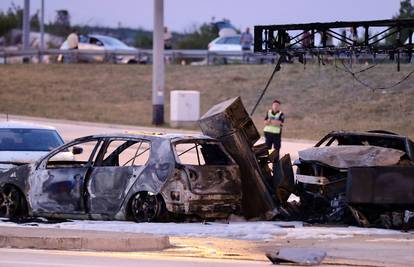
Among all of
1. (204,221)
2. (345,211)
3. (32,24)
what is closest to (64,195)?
(204,221)

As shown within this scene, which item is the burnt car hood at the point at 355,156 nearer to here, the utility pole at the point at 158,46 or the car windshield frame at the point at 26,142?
the car windshield frame at the point at 26,142

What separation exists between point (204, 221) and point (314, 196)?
5.81ft

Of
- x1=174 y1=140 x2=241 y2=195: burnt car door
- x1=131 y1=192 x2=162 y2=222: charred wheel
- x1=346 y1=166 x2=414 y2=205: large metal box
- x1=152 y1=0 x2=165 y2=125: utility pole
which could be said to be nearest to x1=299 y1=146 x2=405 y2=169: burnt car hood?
x1=346 y1=166 x2=414 y2=205: large metal box

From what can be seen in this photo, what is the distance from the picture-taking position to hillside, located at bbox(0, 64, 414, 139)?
38594mm

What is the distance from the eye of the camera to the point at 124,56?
5531 centimetres

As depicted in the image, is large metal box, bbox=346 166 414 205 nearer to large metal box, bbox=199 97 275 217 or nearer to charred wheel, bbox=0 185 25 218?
large metal box, bbox=199 97 275 217

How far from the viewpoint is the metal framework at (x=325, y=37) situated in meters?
16.9

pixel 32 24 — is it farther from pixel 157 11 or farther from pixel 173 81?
pixel 157 11

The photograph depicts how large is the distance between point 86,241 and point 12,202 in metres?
3.48

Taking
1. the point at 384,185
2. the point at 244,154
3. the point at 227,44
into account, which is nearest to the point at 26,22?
the point at 227,44

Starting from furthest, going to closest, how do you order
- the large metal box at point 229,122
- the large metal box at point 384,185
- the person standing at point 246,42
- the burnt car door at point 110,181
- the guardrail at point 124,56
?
the person standing at point 246,42 → the guardrail at point 124,56 → the large metal box at point 229,122 → the burnt car door at point 110,181 → the large metal box at point 384,185

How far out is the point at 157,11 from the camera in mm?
35219

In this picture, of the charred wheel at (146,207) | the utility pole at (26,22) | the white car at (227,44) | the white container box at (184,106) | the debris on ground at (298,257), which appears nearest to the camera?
the debris on ground at (298,257)

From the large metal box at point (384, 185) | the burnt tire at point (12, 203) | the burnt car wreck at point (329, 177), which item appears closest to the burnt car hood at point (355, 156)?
the burnt car wreck at point (329, 177)
